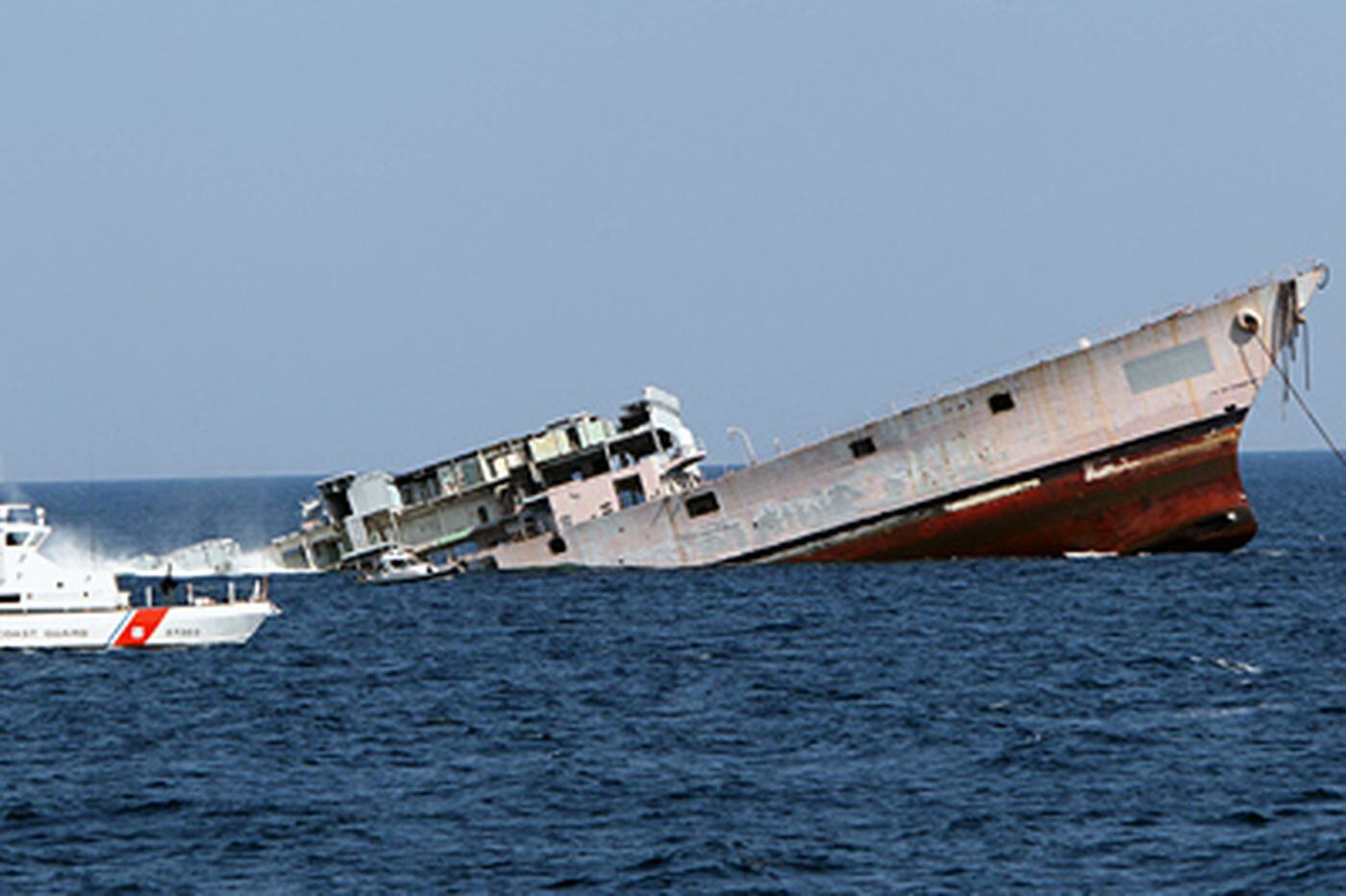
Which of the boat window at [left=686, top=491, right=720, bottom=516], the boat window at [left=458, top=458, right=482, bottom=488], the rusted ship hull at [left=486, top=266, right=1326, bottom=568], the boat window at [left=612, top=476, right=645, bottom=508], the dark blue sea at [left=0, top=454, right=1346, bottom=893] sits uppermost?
the boat window at [left=458, top=458, right=482, bottom=488]

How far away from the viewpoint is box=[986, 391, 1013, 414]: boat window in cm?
6844

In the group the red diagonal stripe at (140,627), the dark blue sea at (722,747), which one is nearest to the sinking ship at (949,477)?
the dark blue sea at (722,747)

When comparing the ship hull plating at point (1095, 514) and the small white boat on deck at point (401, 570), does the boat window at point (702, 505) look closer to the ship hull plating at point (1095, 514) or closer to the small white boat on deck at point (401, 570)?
the ship hull plating at point (1095, 514)

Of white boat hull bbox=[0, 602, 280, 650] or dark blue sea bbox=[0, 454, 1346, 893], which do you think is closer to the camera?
dark blue sea bbox=[0, 454, 1346, 893]

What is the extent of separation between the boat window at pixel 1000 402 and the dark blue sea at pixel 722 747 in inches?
261

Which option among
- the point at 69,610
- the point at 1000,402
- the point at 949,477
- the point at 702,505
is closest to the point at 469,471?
the point at 702,505

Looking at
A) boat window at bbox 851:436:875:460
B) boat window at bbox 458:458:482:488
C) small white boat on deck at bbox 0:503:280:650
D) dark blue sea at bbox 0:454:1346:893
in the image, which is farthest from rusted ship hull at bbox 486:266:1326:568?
small white boat on deck at bbox 0:503:280:650

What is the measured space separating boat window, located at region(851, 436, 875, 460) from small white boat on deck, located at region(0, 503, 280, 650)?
80.1ft

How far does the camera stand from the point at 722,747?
4019 centimetres

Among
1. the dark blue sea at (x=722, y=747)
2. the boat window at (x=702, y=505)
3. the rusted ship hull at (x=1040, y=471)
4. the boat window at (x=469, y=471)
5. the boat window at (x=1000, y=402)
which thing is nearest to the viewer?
the dark blue sea at (x=722, y=747)

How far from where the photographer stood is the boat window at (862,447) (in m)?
70.4

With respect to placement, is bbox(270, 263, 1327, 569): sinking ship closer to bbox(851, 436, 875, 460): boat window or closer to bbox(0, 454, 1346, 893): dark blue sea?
bbox(851, 436, 875, 460): boat window

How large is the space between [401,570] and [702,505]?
49.3 feet

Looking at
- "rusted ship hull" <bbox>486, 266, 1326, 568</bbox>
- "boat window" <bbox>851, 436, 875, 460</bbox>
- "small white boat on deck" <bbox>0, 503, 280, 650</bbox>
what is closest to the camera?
"small white boat on deck" <bbox>0, 503, 280, 650</bbox>
